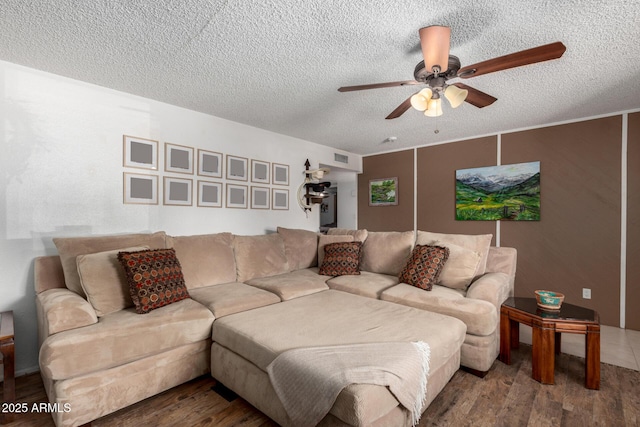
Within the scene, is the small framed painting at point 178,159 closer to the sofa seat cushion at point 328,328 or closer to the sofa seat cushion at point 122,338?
the sofa seat cushion at point 122,338

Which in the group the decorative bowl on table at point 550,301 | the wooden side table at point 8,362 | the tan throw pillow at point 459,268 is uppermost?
the tan throw pillow at point 459,268

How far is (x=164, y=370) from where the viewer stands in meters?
1.89

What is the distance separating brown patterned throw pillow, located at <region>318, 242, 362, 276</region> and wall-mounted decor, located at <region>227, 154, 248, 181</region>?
142 cm

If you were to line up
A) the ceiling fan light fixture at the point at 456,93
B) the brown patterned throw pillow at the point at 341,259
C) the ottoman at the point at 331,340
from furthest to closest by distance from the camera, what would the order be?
the brown patterned throw pillow at the point at 341,259 → the ceiling fan light fixture at the point at 456,93 → the ottoman at the point at 331,340

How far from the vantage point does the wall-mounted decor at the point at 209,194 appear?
326cm

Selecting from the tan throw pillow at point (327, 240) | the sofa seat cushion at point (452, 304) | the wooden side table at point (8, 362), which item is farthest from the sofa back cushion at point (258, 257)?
the wooden side table at point (8, 362)

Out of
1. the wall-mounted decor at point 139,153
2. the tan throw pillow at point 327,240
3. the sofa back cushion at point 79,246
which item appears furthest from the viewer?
the tan throw pillow at point 327,240

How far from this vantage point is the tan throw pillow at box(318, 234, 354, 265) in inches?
143

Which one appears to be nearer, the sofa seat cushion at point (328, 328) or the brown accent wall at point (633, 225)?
the sofa seat cushion at point (328, 328)

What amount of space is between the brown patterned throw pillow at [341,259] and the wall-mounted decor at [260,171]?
1.30 metres

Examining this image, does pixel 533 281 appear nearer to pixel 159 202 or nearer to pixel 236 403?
pixel 236 403

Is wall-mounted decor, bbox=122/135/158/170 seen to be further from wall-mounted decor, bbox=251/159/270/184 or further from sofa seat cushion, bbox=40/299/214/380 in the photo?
sofa seat cushion, bbox=40/299/214/380

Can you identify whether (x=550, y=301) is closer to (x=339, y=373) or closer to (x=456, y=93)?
(x=456, y=93)

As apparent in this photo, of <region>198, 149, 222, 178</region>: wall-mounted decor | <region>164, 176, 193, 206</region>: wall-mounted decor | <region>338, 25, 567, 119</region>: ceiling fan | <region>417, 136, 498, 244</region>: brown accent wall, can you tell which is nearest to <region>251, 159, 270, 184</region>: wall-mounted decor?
<region>198, 149, 222, 178</region>: wall-mounted decor
